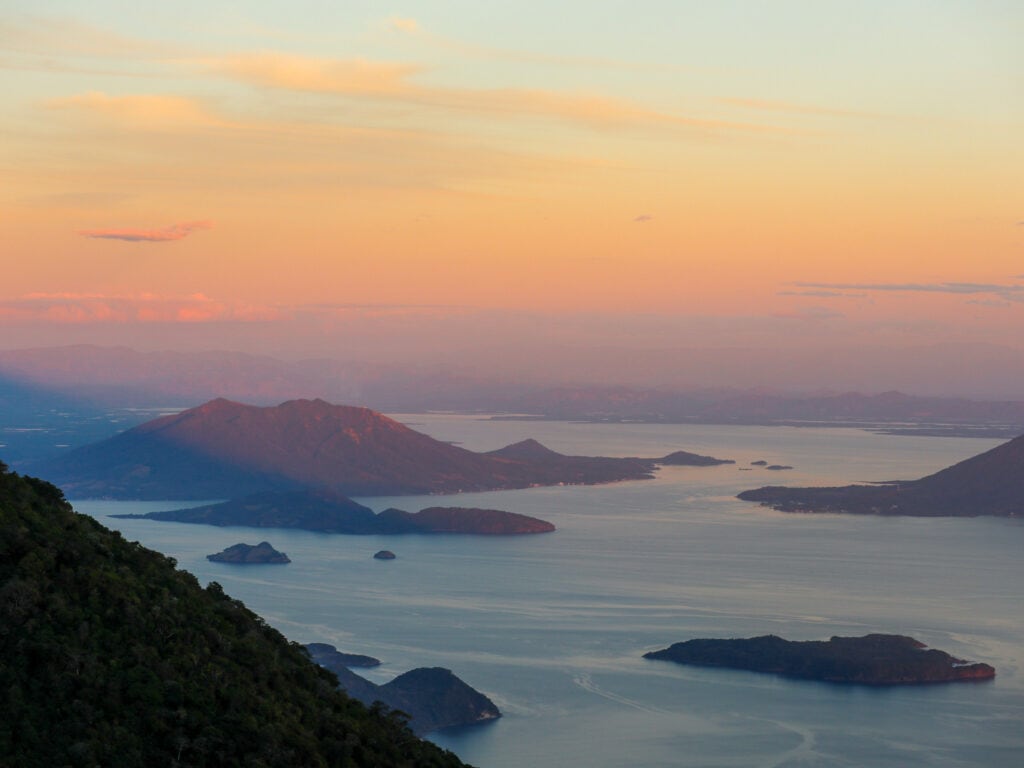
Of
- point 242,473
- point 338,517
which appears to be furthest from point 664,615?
point 242,473

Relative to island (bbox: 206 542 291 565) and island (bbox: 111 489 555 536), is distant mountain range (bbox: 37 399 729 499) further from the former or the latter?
island (bbox: 206 542 291 565)

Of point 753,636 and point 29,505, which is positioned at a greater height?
point 29,505

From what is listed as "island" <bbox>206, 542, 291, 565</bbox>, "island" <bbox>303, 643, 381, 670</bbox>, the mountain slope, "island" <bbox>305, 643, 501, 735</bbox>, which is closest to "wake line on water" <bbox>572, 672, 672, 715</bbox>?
"island" <bbox>305, 643, 501, 735</bbox>

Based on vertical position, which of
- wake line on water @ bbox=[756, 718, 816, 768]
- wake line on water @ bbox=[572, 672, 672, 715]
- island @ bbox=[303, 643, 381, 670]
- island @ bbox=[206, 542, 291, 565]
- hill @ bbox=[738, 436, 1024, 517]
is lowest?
wake line on water @ bbox=[756, 718, 816, 768]

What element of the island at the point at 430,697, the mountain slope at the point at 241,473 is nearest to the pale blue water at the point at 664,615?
the island at the point at 430,697

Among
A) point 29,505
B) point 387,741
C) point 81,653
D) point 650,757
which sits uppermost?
point 29,505

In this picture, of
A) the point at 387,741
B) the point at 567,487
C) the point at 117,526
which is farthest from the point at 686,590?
the point at 567,487

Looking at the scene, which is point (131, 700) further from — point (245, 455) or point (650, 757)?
point (245, 455)
